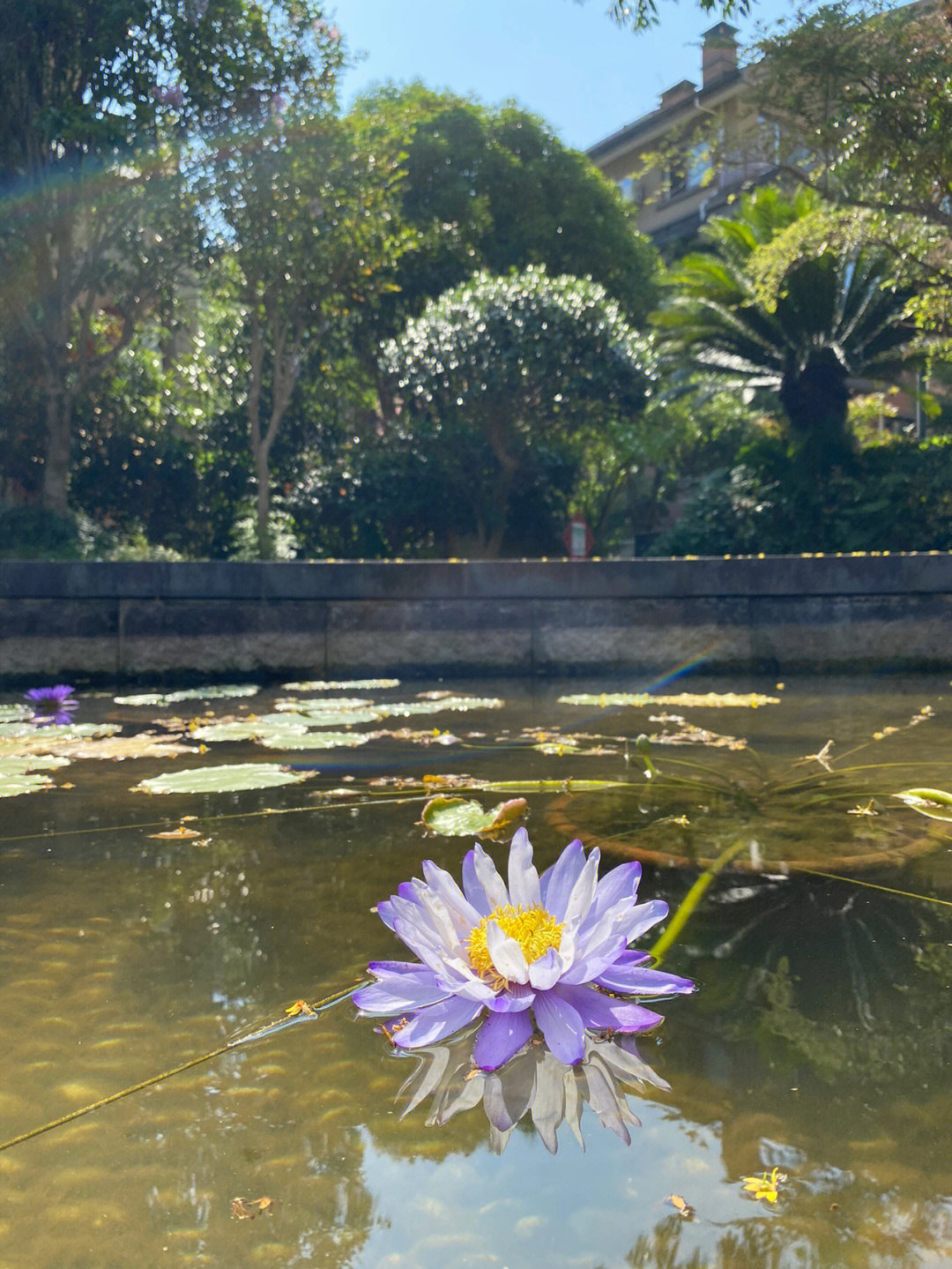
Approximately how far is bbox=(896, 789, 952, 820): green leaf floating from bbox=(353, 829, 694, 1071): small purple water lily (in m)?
0.99

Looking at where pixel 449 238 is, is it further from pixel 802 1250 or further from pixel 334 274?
pixel 802 1250

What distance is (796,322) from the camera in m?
13.7

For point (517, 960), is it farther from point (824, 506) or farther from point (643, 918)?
point (824, 506)

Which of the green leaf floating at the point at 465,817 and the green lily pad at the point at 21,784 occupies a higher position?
the green leaf floating at the point at 465,817

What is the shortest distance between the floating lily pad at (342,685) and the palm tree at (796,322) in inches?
374

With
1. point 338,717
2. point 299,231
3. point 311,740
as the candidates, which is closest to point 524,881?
point 311,740

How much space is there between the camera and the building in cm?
1251

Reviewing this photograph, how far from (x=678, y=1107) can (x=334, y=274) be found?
12960mm

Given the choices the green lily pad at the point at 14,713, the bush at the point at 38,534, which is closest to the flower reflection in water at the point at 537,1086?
the green lily pad at the point at 14,713

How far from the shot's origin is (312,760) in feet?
9.32

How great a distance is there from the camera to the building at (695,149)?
1251cm

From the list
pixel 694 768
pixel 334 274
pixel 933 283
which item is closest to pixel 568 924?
pixel 694 768

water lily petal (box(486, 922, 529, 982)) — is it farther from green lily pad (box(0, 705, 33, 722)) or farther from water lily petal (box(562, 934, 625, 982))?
green lily pad (box(0, 705, 33, 722))

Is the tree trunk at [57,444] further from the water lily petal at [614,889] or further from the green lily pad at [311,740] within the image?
the water lily petal at [614,889]
